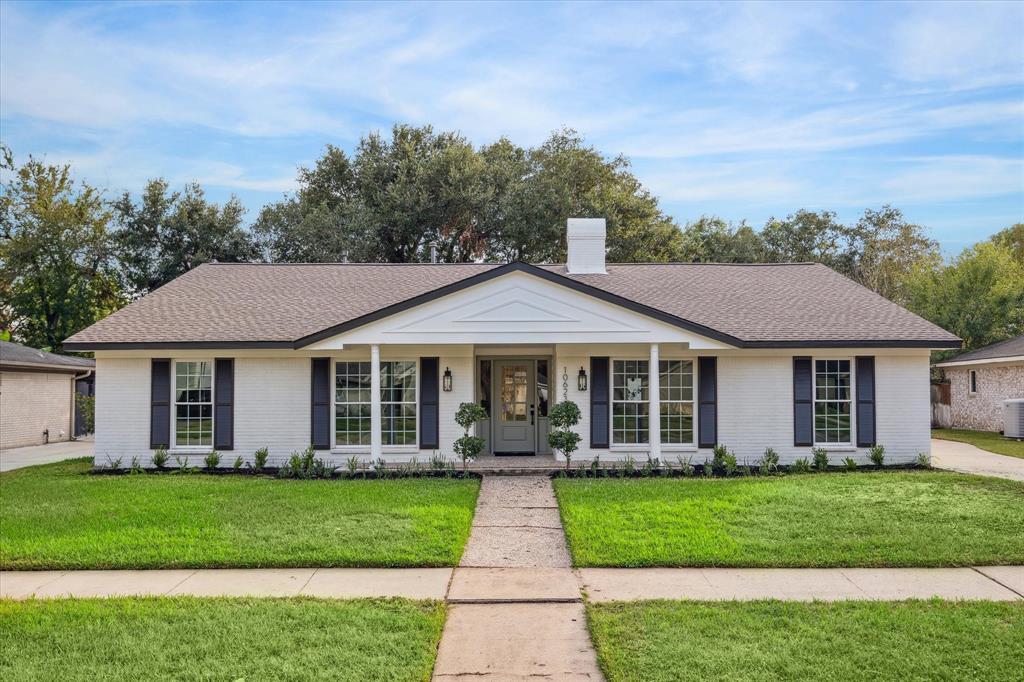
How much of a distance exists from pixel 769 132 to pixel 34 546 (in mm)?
20153

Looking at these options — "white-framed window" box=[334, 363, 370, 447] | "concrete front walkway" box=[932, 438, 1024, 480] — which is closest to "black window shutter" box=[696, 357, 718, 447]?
"concrete front walkway" box=[932, 438, 1024, 480]

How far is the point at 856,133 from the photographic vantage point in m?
21.3

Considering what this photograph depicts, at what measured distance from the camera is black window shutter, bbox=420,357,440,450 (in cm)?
1456

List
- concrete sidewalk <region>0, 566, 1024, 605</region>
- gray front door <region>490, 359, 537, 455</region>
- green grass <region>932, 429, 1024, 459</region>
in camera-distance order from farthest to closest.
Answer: green grass <region>932, 429, 1024, 459</region>
gray front door <region>490, 359, 537, 455</region>
concrete sidewalk <region>0, 566, 1024, 605</region>

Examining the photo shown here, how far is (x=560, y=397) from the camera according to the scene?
14.6 metres

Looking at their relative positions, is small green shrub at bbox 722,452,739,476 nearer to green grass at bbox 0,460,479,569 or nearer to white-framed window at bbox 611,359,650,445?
white-framed window at bbox 611,359,650,445

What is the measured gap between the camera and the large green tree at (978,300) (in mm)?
27188

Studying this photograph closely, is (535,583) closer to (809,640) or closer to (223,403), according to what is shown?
(809,640)

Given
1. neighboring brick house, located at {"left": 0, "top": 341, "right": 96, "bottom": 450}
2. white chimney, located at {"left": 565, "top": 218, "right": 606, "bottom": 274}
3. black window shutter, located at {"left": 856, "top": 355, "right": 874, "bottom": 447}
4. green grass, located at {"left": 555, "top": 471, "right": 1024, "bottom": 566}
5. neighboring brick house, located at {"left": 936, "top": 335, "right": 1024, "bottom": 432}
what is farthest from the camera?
neighboring brick house, located at {"left": 936, "top": 335, "right": 1024, "bottom": 432}

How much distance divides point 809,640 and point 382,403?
10.5 metres

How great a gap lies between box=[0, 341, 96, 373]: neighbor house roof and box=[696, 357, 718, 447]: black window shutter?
17.2 meters

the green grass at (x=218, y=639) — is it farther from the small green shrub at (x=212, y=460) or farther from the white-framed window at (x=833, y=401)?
the white-framed window at (x=833, y=401)

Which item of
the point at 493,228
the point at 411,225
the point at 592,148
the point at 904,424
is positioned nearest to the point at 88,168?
the point at 411,225

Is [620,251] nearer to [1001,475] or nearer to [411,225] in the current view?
[411,225]
